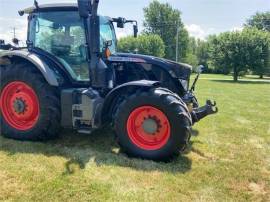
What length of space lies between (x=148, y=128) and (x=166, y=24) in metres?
68.6

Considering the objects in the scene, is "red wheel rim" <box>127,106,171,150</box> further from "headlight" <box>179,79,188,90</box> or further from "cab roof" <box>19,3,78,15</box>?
"cab roof" <box>19,3,78,15</box>

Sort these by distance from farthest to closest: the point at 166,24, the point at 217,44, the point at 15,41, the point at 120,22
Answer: the point at 166,24 → the point at 217,44 → the point at 120,22 → the point at 15,41

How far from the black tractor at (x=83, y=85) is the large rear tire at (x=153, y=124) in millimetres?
15

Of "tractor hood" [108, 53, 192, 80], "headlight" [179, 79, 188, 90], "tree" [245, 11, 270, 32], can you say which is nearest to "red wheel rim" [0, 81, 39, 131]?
"tractor hood" [108, 53, 192, 80]

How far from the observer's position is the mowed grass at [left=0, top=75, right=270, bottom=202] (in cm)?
395

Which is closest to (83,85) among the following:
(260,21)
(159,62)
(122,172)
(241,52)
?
(159,62)

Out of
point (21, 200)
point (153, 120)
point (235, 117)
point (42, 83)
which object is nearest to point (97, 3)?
point (42, 83)

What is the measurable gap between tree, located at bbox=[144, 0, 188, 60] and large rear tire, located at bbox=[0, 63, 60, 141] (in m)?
63.7

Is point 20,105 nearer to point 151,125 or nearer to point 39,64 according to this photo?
point 39,64

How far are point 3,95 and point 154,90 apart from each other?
2.80m

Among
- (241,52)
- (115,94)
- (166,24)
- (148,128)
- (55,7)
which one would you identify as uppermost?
(166,24)

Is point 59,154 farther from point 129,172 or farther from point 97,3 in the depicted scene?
point 97,3

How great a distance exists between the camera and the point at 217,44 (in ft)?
123

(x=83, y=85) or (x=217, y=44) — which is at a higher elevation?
(x=217, y=44)
